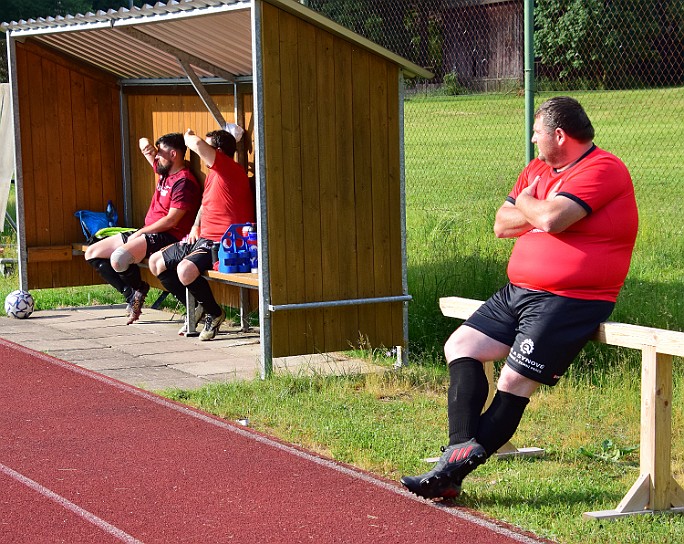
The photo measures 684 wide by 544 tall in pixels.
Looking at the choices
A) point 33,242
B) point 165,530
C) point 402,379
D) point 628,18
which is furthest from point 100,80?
point 165,530

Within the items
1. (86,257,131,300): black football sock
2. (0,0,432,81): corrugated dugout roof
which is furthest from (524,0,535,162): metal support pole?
(86,257,131,300): black football sock

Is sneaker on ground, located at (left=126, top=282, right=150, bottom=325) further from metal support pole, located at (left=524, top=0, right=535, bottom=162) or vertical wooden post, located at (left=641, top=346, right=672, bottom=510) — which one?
vertical wooden post, located at (left=641, top=346, right=672, bottom=510)

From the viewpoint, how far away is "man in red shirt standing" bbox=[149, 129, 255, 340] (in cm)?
867

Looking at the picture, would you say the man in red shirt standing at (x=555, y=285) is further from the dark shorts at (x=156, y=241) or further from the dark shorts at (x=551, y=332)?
the dark shorts at (x=156, y=241)

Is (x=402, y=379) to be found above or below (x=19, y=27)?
below

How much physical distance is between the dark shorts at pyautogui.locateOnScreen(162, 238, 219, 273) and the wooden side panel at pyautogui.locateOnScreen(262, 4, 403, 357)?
1321 millimetres

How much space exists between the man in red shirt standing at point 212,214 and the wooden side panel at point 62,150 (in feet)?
6.65

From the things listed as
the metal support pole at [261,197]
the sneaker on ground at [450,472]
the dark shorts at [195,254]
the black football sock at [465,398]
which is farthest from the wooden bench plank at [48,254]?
the sneaker on ground at [450,472]

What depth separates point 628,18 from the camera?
12617 millimetres

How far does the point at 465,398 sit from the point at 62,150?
21.7 feet

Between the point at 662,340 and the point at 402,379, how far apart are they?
2.83 meters

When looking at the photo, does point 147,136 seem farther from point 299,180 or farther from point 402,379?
point 402,379

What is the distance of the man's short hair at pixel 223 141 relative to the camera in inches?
350

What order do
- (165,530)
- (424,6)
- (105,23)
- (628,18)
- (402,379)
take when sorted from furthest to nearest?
1. (424,6)
2. (628,18)
3. (105,23)
4. (402,379)
5. (165,530)
